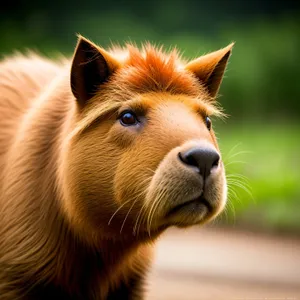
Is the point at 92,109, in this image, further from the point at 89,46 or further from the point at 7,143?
the point at 7,143

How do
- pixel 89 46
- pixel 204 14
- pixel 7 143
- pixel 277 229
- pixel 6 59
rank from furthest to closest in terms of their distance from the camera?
pixel 204 14, pixel 277 229, pixel 6 59, pixel 7 143, pixel 89 46

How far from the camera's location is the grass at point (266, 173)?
9781 millimetres

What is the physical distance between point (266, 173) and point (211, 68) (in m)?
6.60

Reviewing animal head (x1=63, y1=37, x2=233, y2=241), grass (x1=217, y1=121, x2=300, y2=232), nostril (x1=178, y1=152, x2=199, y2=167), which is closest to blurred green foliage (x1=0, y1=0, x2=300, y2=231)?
grass (x1=217, y1=121, x2=300, y2=232)

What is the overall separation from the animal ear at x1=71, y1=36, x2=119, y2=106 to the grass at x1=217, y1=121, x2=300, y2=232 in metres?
3.55

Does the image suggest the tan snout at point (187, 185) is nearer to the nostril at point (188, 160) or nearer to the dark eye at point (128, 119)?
the nostril at point (188, 160)

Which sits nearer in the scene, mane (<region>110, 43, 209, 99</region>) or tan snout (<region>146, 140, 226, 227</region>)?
tan snout (<region>146, 140, 226, 227</region>)

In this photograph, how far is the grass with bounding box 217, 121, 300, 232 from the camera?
A: 9.78 meters

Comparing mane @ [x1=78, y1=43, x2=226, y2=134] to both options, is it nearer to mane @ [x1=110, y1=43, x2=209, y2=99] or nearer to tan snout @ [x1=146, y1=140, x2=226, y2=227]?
mane @ [x1=110, y1=43, x2=209, y2=99]

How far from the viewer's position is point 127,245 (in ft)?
14.6

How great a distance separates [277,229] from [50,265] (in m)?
5.72

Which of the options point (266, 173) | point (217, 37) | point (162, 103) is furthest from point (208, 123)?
point (217, 37)

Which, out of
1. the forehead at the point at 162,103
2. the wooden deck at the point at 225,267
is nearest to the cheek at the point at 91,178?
the forehead at the point at 162,103

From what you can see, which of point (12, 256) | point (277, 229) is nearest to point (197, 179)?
point (12, 256)
